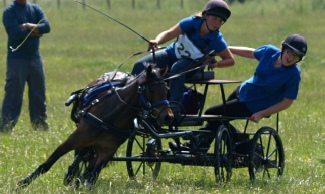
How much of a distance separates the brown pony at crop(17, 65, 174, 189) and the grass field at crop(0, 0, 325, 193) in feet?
0.77

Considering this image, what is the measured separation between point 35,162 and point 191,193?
2929 mm

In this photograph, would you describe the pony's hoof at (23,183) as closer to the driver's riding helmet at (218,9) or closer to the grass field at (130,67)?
the grass field at (130,67)

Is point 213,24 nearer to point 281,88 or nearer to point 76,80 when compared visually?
point 281,88

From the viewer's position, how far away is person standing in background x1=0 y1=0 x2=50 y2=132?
14383 mm

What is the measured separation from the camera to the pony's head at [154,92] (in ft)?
29.8

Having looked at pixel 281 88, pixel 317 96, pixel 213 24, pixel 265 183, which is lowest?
pixel 317 96

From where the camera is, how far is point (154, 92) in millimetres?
9211

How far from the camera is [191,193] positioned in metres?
8.98

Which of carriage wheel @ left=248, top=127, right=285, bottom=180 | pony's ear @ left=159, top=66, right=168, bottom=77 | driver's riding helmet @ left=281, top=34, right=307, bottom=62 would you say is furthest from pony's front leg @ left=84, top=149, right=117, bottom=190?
driver's riding helmet @ left=281, top=34, right=307, bottom=62

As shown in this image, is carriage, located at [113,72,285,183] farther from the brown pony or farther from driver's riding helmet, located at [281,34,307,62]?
driver's riding helmet, located at [281,34,307,62]

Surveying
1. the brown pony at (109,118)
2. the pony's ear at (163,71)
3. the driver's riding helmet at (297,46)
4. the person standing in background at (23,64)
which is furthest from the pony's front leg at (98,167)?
the person standing in background at (23,64)

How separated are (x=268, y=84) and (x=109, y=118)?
1864 mm

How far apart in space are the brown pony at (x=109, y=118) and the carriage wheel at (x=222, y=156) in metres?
0.99

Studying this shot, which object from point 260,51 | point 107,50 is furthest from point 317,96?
point 107,50
